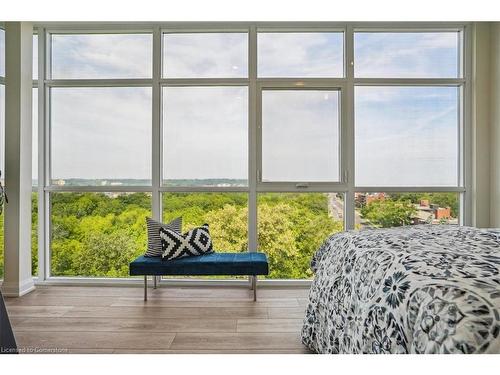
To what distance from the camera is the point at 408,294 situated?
1021 millimetres

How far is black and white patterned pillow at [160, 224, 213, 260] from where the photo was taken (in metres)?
2.93

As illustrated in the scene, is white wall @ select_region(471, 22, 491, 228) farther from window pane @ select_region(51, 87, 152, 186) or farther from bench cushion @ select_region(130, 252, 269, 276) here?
window pane @ select_region(51, 87, 152, 186)

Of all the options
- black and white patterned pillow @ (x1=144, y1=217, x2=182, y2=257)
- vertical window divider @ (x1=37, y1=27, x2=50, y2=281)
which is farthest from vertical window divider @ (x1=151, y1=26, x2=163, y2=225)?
vertical window divider @ (x1=37, y1=27, x2=50, y2=281)

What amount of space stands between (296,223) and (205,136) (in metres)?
1.36

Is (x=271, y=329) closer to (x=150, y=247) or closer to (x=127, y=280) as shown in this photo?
(x=150, y=247)

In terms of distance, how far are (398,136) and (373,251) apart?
2396mm

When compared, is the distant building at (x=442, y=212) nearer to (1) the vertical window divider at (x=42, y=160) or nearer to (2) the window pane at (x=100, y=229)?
(2) the window pane at (x=100, y=229)

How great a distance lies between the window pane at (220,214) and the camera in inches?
136

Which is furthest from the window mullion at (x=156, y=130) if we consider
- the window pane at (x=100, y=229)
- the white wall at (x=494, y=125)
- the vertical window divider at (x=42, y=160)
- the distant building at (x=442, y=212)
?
the white wall at (x=494, y=125)

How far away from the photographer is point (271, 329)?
7.53 feet

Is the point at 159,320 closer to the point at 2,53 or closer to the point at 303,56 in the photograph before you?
the point at 303,56

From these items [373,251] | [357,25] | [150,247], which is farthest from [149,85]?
[373,251]

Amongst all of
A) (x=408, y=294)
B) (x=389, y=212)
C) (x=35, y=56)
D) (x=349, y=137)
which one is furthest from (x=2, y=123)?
(x=389, y=212)

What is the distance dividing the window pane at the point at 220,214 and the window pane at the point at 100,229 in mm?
404
